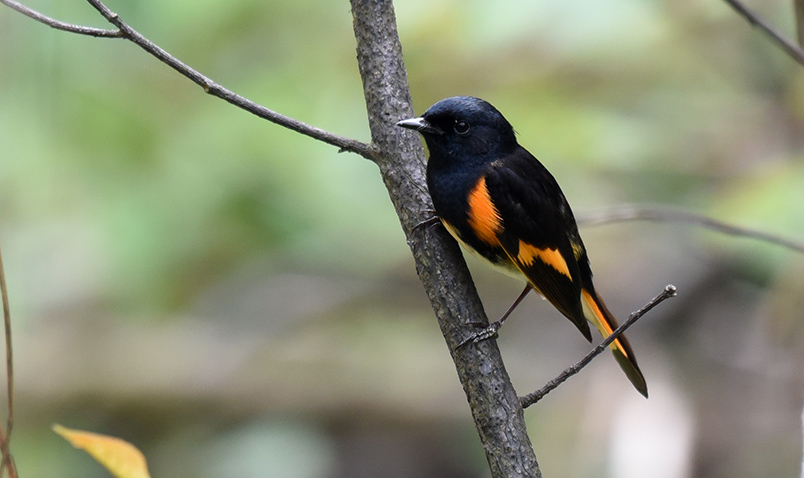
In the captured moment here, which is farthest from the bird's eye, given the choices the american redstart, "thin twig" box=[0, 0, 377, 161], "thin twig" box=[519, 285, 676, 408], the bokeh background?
the bokeh background

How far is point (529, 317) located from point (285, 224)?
4.83 ft

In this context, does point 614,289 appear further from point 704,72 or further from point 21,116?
point 21,116

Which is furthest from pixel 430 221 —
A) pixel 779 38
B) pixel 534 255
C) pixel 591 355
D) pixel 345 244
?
pixel 345 244

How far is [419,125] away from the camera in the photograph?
1.75m

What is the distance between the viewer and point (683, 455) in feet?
10.2

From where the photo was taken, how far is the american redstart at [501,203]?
183 centimetres

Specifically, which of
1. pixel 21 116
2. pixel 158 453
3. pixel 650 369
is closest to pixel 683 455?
pixel 650 369

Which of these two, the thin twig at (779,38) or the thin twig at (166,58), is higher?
the thin twig at (779,38)

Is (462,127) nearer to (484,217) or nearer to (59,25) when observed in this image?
(484,217)

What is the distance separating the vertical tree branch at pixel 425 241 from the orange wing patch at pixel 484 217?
0.09m

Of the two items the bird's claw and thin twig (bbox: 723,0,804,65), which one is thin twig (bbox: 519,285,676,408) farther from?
thin twig (bbox: 723,0,804,65)

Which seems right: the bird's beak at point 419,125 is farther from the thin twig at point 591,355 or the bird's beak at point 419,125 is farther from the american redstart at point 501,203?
the thin twig at point 591,355

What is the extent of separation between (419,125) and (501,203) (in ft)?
1.01

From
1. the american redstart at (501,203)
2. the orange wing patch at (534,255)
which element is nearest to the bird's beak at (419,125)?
the american redstart at (501,203)
